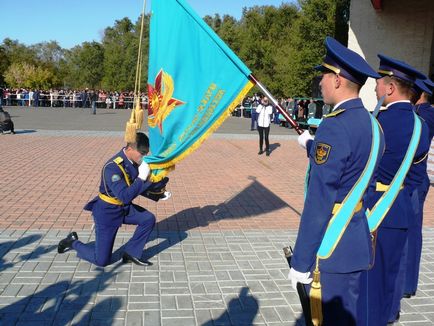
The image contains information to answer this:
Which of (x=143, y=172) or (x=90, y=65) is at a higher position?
(x=90, y=65)

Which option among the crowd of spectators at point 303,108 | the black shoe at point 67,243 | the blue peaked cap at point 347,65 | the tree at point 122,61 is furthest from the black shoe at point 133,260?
the tree at point 122,61

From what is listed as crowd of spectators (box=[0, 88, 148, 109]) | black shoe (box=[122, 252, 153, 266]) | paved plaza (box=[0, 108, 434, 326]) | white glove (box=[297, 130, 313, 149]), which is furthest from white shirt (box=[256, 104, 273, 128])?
crowd of spectators (box=[0, 88, 148, 109])

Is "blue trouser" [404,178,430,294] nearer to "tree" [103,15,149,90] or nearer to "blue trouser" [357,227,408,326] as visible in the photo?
"blue trouser" [357,227,408,326]

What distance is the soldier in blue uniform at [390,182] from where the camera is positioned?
3.28 meters

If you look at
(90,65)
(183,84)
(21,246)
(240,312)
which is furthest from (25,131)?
(90,65)

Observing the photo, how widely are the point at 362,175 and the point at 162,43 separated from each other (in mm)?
2842

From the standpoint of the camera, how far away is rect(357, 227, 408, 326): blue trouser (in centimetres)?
336

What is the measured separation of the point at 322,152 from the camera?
7.85 ft

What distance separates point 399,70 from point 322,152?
56.2 inches

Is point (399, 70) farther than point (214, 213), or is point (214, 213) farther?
point (214, 213)

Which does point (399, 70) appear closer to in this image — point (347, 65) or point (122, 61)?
point (347, 65)

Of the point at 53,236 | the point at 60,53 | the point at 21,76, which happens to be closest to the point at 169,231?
the point at 53,236

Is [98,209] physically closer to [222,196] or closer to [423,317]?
[423,317]

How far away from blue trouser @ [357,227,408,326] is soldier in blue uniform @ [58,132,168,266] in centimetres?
230
